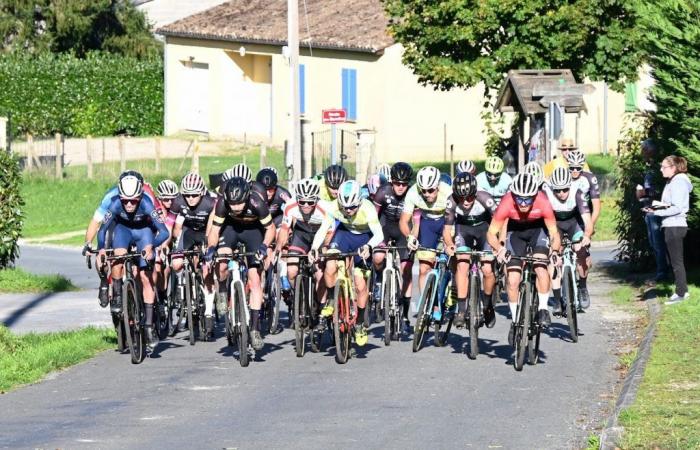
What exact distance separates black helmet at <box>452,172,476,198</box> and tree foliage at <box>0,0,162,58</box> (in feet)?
140

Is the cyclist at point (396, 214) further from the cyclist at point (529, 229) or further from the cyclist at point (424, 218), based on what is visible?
the cyclist at point (529, 229)

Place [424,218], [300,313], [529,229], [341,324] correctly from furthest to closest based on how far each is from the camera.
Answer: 1. [424,218]
2. [529,229]
3. [300,313]
4. [341,324]

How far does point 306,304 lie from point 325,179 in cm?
185

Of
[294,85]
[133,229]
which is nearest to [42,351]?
[133,229]

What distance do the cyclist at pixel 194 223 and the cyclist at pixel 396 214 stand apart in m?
1.78

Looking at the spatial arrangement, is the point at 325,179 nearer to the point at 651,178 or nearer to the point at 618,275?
the point at 651,178

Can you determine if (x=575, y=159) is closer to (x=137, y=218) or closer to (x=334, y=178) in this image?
(x=334, y=178)

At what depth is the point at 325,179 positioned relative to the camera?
51.4 feet

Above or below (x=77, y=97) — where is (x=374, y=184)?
below

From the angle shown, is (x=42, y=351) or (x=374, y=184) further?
(x=374, y=184)

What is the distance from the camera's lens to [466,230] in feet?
50.7

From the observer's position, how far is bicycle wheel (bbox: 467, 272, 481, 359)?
Answer: 13930mm

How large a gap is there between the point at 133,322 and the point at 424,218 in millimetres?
3291

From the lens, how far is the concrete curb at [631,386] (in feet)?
32.6
